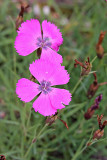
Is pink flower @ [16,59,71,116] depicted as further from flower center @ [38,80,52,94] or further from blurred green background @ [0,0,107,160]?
blurred green background @ [0,0,107,160]

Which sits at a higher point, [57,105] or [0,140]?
[57,105]

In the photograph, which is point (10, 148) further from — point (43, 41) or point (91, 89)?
point (43, 41)

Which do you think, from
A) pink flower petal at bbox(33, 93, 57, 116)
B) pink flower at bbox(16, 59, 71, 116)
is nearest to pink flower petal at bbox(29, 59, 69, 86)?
pink flower at bbox(16, 59, 71, 116)

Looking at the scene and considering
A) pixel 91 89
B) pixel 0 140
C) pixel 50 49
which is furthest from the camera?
pixel 0 140

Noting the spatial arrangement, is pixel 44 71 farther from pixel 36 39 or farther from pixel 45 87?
pixel 36 39

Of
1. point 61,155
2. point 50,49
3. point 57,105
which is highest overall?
point 50,49

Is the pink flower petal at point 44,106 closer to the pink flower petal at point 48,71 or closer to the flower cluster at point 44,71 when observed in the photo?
the flower cluster at point 44,71

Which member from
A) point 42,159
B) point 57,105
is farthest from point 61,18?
point 57,105
